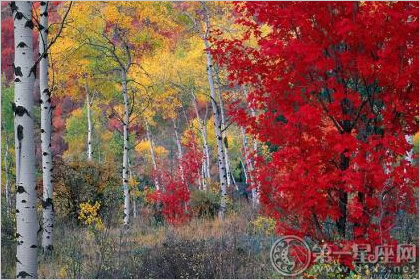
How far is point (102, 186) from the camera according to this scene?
1327cm

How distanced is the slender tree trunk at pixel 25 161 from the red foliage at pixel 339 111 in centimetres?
299

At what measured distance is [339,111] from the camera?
644 centimetres

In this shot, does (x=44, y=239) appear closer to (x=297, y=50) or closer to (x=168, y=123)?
(x=297, y=50)

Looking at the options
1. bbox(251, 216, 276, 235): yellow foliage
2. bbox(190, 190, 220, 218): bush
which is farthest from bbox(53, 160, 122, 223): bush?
bbox(251, 216, 276, 235): yellow foliage

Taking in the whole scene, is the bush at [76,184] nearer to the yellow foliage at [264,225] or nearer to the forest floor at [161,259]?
the forest floor at [161,259]

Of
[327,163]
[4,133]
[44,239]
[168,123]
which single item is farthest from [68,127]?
[327,163]

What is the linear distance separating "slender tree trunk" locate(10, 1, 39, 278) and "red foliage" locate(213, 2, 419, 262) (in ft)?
9.82

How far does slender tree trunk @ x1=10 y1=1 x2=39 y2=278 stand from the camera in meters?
4.56

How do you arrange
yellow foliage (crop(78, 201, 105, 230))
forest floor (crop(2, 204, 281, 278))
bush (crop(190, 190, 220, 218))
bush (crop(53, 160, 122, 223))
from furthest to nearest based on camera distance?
bush (crop(190, 190, 220, 218))
bush (crop(53, 160, 122, 223))
yellow foliage (crop(78, 201, 105, 230))
forest floor (crop(2, 204, 281, 278))

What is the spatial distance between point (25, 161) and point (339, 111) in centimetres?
401

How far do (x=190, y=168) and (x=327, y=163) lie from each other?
18505 millimetres

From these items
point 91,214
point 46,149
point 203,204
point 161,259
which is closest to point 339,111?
point 161,259

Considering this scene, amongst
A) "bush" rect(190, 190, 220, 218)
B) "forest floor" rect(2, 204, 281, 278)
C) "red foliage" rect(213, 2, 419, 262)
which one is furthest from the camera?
"bush" rect(190, 190, 220, 218)

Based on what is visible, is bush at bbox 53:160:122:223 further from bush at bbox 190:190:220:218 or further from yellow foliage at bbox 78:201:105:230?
bush at bbox 190:190:220:218
